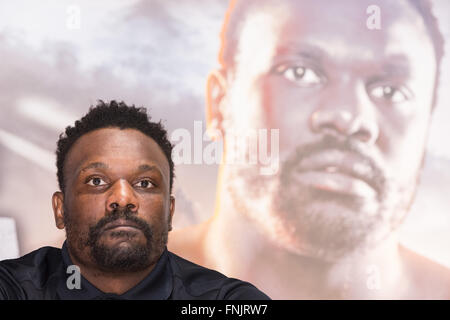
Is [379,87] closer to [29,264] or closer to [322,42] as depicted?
[322,42]

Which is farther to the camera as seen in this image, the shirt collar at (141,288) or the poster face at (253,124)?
the poster face at (253,124)

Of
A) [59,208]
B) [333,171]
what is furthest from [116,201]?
[333,171]

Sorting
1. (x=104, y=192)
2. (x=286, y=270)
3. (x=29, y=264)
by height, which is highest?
(x=104, y=192)

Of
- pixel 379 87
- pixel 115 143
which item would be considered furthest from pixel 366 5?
pixel 115 143

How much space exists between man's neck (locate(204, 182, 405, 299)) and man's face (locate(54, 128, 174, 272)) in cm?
81

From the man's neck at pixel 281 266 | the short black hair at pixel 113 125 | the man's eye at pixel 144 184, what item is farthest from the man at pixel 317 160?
the man's eye at pixel 144 184

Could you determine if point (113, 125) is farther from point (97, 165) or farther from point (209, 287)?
point (209, 287)

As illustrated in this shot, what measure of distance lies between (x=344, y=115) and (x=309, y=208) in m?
0.38

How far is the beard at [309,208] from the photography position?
6.80 ft

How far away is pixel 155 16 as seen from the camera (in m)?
2.12

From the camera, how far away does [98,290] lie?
120cm

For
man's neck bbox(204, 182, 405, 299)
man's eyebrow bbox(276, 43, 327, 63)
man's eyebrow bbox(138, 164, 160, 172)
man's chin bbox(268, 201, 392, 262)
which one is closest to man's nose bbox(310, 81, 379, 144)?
man's eyebrow bbox(276, 43, 327, 63)

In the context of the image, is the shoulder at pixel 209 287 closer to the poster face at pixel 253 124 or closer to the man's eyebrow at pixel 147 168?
the man's eyebrow at pixel 147 168
